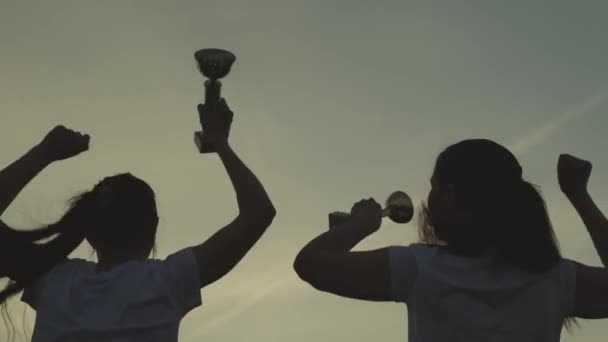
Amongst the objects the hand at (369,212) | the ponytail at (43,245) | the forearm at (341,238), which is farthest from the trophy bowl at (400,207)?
the ponytail at (43,245)

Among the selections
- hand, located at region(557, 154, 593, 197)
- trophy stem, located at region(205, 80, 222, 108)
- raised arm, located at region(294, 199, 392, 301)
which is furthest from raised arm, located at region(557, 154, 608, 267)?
trophy stem, located at region(205, 80, 222, 108)

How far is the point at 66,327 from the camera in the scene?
377cm

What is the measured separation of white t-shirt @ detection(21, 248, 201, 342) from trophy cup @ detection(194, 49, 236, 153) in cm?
75

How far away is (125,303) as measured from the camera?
3.81 metres

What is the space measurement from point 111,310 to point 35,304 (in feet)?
1.70

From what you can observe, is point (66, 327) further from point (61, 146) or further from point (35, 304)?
point (61, 146)

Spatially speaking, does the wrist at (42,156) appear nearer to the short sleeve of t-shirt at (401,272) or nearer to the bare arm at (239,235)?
the bare arm at (239,235)

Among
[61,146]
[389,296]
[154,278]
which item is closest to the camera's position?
[389,296]

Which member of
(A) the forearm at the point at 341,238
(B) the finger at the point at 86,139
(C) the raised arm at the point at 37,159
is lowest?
(A) the forearm at the point at 341,238

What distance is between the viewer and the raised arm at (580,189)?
4.13 meters

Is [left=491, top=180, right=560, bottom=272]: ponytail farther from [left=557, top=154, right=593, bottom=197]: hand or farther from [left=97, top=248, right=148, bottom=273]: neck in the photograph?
[left=97, top=248, right=148, bottom=273]: neck

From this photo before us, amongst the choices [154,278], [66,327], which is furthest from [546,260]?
[66,327]

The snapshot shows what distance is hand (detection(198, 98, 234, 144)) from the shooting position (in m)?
4.33

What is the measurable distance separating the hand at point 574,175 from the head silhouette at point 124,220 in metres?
2.00
